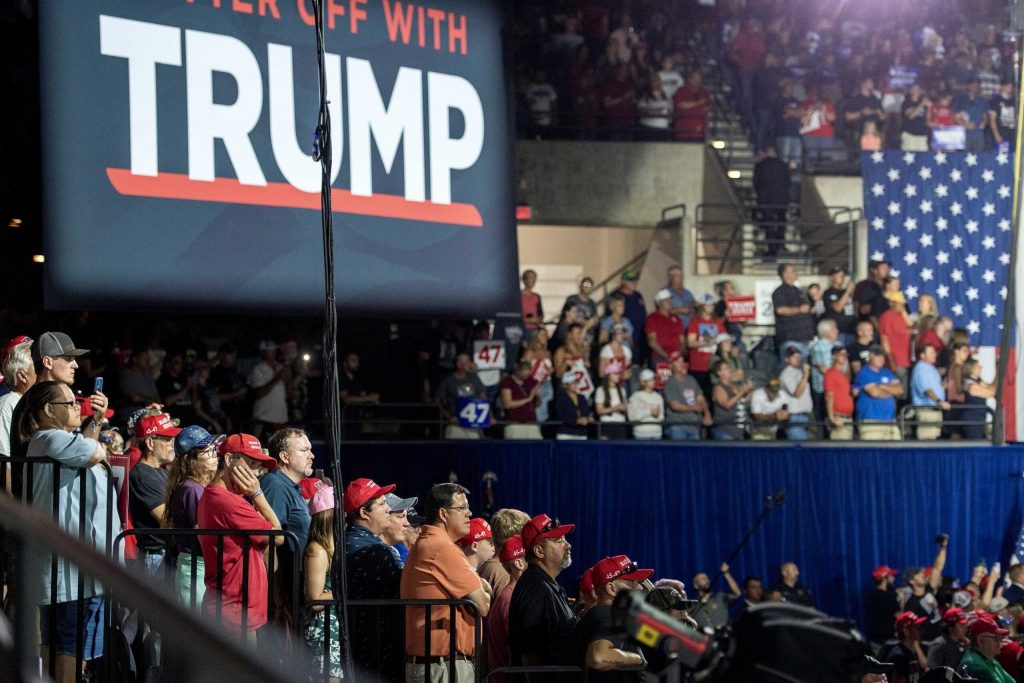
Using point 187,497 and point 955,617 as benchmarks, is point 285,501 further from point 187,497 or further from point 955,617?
point 955,617

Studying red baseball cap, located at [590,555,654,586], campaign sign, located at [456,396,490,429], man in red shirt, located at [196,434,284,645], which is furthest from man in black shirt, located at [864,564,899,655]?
man in red shirt, located at [196,434,284,645]

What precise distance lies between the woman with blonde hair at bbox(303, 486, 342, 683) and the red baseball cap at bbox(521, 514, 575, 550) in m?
0.94

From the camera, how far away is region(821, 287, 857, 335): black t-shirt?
15297mm

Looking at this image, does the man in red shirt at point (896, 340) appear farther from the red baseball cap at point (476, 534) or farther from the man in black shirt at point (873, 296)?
the red baseball cap at point (476, 534)

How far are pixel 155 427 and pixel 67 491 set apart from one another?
164 cm

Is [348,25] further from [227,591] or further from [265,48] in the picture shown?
[227,591]

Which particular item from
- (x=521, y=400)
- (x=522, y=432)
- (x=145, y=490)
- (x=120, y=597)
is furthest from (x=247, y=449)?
(x=522, y=432)

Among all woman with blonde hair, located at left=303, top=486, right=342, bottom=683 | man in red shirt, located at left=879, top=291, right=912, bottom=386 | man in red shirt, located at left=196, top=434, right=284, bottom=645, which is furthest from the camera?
man in red shirt, located at left=879, top=291, right=912, bottom=386

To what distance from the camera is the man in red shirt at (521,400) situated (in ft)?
45.5

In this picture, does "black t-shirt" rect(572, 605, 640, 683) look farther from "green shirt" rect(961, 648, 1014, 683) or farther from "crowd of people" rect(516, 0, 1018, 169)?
"crowd of people" rect(516, 0, 1018, 169)

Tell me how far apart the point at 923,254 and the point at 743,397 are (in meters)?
3.88

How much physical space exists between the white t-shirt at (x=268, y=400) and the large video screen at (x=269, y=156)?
6.08 ft

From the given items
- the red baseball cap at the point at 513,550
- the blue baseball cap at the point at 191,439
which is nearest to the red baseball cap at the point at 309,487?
the blue baseball cap at the point at 191,439

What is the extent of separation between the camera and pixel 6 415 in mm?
6668
